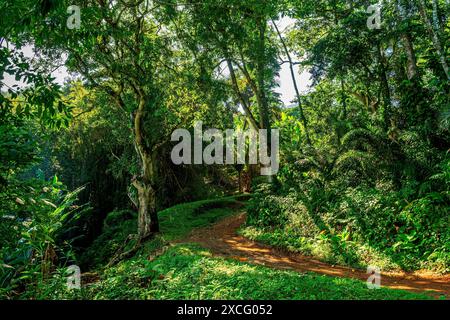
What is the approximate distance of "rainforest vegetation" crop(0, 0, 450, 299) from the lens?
4426mm

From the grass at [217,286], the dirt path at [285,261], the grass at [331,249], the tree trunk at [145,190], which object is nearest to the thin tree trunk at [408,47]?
the grass at [331,249]

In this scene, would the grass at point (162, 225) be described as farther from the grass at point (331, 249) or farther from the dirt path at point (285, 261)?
the grass at point (331, 249)

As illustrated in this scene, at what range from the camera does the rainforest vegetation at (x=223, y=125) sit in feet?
14.5

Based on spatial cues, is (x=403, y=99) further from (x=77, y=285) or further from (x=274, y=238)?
(x=77, y=285)

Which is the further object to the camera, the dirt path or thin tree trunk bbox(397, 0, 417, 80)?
thin tree trunk bbox(397, 0, 417, 80)

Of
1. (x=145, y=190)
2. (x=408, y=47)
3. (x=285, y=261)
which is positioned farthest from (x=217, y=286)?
(x=408, y=47)

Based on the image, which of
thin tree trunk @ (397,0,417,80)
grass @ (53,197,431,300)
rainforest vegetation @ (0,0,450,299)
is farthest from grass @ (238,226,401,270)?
thin tree trunk @ (397,0,417,80)

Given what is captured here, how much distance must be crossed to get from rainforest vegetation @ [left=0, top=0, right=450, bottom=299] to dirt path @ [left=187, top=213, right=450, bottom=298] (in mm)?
A: 151

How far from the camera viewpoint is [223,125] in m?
15.4

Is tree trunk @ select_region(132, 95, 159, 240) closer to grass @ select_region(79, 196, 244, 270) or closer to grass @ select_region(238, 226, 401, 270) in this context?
grass @ select_region(79, 196, 244, 270)

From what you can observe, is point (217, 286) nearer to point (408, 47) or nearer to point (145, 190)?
point (145, 190)

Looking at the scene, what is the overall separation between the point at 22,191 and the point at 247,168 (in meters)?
19.2

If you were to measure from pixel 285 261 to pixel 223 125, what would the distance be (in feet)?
26.6

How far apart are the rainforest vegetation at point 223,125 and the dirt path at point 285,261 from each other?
0.15 m
